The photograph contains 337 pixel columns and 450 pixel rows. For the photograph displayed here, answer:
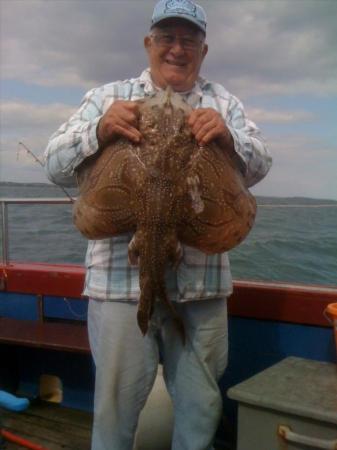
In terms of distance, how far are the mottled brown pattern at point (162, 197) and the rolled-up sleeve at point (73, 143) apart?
9 cm

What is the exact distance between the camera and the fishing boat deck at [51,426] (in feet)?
13.0

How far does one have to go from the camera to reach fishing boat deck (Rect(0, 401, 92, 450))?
3975 millimetres

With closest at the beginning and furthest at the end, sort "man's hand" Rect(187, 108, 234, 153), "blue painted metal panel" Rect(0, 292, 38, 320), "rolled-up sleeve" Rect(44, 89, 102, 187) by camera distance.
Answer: "man's hand" Rect(187, 108, 234, 153)
"rolled-up sleeve" Rect(44, 89, 102, 187)
"blue painted metal panel" Rect(0, 292, 38, 320)

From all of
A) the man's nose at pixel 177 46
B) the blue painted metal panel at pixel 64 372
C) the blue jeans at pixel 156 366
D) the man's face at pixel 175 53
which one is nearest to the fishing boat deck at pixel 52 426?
the blue painted metal panel at pixel 64 372

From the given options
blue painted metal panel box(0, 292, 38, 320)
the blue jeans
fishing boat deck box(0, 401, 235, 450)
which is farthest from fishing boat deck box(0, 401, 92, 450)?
the blue jeans

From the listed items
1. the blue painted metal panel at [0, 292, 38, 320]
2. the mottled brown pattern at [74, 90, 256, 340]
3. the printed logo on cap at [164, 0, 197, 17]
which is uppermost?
the printed logo on cap at [164, 0, 197, 17]

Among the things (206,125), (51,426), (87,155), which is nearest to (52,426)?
(51,426)

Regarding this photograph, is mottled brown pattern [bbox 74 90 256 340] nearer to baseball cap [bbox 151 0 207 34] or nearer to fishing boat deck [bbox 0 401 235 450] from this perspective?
baseball cap [bbox 151 0 207 34]

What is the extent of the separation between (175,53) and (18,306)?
2917mm

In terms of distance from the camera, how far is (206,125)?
7.47 ft

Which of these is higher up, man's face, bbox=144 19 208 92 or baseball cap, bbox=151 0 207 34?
baseball cap, bbox=151 0 207 34

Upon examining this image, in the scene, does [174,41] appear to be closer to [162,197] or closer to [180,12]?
[180,12]

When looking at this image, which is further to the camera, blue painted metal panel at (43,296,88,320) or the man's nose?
blue painted metal panel at (43,296,88,320)

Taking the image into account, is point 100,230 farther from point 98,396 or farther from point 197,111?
point 98,396
